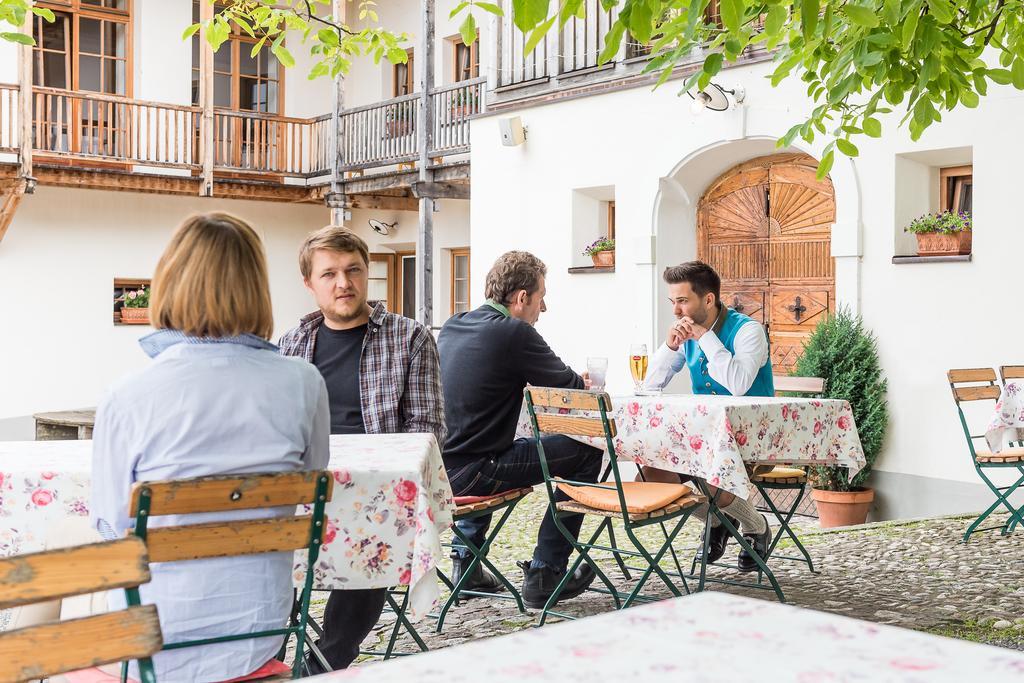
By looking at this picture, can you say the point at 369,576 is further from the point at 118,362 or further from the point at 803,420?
the point at 118,362

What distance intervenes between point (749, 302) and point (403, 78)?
322 inches

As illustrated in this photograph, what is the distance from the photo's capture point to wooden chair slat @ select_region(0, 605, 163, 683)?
59.1 inches

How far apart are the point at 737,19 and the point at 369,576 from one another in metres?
1.75

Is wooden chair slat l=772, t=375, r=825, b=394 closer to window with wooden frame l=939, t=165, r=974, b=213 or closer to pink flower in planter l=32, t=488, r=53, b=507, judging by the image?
window with wooden frame l=939, t=165, r=974, b=213

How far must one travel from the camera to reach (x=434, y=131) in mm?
13172

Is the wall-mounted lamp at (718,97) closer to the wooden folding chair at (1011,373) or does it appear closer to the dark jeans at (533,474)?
the wooden folding chair at (1011,373)

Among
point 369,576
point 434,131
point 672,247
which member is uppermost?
point 434,131

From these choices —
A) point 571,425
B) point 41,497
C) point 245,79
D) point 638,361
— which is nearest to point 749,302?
point 638,361

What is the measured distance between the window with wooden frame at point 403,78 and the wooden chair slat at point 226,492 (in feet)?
45.6

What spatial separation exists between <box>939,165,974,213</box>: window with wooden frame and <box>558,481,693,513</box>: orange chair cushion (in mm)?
4397

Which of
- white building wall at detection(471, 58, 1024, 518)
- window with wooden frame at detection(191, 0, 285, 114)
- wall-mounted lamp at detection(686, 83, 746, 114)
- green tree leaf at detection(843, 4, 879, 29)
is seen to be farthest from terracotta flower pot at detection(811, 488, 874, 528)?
window with wooden frame at detection(191, 0, 285, 114)

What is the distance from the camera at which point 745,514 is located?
5035 millimetres

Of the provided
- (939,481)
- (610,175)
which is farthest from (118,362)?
(939,481)

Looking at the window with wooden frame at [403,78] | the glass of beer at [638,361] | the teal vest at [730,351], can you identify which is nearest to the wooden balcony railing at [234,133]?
the window with wooden frame at [403,78]
